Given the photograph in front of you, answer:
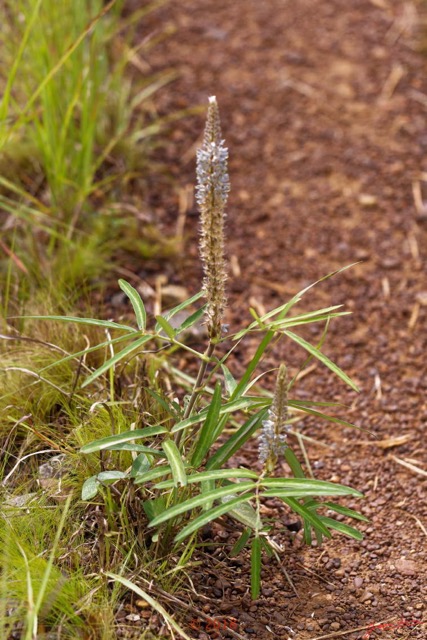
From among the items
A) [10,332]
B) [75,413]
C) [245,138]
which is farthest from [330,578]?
[245,138]

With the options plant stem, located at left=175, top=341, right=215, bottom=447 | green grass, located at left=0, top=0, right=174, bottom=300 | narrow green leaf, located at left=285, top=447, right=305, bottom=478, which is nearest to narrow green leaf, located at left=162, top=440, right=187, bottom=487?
plant stem, located at left=175, top=341, right=215, bottom=447

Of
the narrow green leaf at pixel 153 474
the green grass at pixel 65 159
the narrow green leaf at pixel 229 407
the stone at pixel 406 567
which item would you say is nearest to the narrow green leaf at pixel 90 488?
the narrow green leaf at pixel 153 474

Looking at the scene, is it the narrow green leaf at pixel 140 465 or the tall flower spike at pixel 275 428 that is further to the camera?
the narrow green leaf at pixel 140 465

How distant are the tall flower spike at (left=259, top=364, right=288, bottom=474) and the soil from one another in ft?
1.45

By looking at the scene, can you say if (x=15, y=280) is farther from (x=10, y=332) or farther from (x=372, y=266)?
(x=372, y=266)

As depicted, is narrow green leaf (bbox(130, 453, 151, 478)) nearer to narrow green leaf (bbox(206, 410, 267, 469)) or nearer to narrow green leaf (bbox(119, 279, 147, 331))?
narrow green leaf (bbox(206, 410, 267, 469))

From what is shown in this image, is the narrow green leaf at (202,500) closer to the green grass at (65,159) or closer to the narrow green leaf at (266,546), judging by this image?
the narrow green leaf at (266,546)

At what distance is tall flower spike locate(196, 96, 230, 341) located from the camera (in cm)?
170

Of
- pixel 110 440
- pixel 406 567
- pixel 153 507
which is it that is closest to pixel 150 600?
pixel 153 507

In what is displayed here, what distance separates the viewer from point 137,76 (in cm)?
423

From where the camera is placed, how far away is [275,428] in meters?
1.75

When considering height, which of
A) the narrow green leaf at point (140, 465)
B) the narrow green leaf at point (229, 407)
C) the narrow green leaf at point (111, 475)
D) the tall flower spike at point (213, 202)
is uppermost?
the tall flower spike at point (213, 202)

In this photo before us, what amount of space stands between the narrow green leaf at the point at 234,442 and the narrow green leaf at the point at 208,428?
5cm

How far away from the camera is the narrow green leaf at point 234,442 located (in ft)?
6.38
